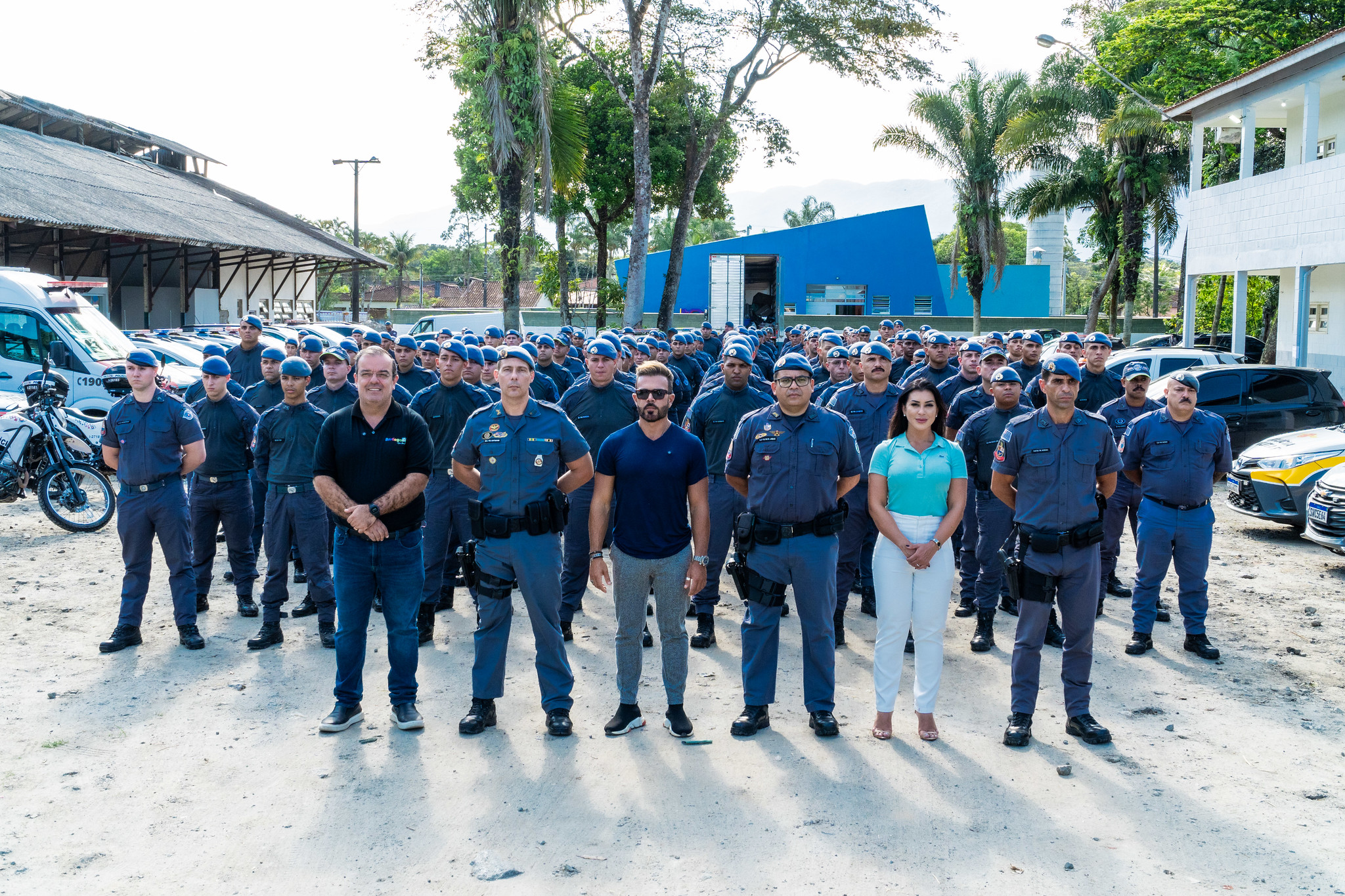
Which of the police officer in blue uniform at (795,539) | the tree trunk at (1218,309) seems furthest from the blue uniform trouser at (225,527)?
the tree trunk at (1218,309)

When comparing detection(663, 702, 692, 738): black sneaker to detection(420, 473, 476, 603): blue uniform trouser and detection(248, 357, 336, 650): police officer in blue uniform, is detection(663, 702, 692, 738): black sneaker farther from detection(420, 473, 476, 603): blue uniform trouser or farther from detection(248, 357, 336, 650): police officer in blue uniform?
detection(248, 357, 336, 650): police officer in blue uniform

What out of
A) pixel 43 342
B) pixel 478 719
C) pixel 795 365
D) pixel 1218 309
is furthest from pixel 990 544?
pixel 1218 309

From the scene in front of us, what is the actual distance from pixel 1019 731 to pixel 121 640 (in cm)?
566

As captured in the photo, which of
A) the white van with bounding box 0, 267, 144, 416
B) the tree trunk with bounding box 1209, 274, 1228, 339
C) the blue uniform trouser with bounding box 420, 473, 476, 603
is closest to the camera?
the blue uniform trouser with bounding box 420, 473, 476, 603

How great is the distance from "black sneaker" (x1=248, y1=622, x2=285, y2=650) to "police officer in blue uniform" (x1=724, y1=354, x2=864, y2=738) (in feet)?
11.2

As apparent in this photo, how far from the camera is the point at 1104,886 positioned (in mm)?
4102

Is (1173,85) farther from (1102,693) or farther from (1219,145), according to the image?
(1102,693)

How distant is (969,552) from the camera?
26.8ft

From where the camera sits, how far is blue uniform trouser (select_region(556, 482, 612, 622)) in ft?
24.9

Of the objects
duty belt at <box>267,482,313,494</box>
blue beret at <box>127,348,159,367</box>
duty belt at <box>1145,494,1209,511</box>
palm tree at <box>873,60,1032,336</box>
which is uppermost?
palm tree at <box>873,60,1032,336</box>

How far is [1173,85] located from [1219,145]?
2175 mm

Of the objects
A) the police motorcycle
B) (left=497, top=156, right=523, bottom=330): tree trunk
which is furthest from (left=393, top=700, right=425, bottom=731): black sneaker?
(left=497, top=156, right=523, bottom=330): tree trunk

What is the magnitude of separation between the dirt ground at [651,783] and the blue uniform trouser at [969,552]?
0.82 meters

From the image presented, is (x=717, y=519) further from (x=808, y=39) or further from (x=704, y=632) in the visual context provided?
(x=808, y=39)
